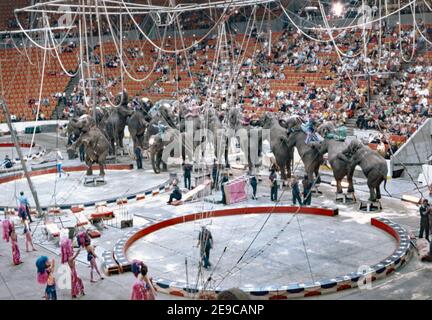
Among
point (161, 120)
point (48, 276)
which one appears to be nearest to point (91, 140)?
point (161, 120)

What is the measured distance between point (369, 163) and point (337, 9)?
1726 cm

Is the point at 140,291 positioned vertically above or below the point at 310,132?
below

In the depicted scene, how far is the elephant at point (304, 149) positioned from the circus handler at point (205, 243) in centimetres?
682

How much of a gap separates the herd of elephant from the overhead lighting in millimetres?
10767

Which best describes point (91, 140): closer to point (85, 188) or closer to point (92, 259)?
point (85, 188)

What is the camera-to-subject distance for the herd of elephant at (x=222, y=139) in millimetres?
18828

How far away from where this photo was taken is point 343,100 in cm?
2919

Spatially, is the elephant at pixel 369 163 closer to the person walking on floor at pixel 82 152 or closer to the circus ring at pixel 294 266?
the circus ring at pixel 294 266

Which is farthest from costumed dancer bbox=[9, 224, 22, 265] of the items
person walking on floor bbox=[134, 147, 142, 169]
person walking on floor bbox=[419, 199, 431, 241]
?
person walking on floor bbox=[134, 147, 142, 169]

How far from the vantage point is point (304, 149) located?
20.4 metres

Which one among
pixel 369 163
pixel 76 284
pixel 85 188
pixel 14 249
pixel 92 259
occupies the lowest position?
pixel 76 284

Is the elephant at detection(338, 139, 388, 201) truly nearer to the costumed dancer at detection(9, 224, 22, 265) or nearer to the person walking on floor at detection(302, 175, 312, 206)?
the person walking on floor at detection(302, 175, 312, 206)

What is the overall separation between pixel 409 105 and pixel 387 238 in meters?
11.3

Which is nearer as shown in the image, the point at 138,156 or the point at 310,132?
the point at 310,132
